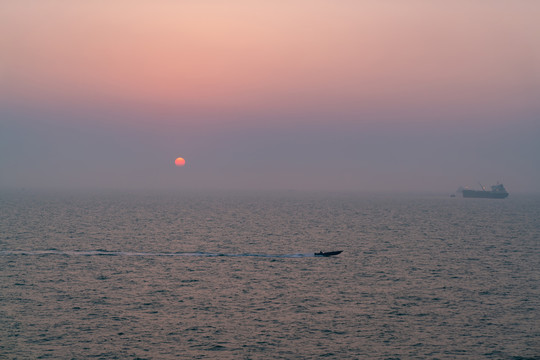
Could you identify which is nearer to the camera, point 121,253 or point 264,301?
point 264,301

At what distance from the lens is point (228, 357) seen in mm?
40594

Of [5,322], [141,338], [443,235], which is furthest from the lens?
[443,235]

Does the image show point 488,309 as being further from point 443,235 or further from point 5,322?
point 443,235

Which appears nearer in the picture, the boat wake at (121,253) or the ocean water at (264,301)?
the ocean water at (264,301)

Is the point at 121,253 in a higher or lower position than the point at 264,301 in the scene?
higher

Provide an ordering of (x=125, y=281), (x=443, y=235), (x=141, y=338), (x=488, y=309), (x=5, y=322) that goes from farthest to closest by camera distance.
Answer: (x=443, y=235) < (x=125, y=281) < (x=488, y=309) < (x=5, y=322) < (x=141, y=338)

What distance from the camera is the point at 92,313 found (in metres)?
52.1

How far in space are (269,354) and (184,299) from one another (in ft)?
65.1

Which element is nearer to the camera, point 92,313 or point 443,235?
point 92,313

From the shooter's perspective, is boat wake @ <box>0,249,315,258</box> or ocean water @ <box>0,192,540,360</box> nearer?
ocean water @ <box>0,192,540,360</box>

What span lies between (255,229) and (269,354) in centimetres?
11020

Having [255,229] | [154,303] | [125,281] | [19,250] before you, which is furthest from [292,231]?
[154,303]

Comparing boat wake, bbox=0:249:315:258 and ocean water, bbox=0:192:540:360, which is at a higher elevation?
boat wake, bbox=0:249:315:258

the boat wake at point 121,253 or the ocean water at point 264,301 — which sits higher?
the boat wake at point 121,253
